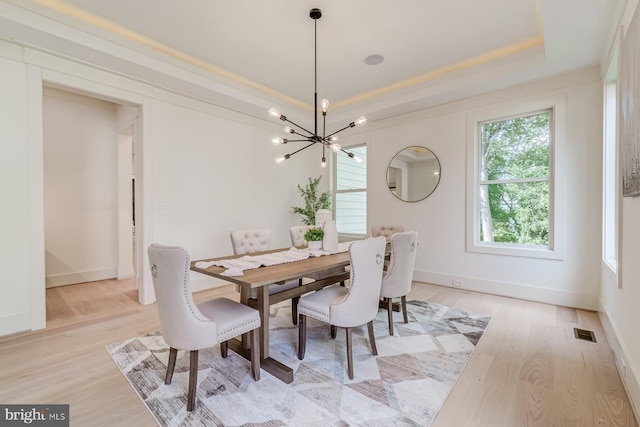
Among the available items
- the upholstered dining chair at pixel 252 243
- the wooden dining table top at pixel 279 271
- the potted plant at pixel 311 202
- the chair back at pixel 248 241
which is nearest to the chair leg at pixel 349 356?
the wooden dining table top at pixel 279 271

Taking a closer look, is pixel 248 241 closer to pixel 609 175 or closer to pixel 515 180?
pixel 515 180

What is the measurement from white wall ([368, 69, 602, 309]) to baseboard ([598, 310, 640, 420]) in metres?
0.89

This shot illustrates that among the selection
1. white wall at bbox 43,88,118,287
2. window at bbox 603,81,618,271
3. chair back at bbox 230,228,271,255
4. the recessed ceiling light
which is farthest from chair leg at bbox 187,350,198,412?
white wall at bbox 43,88,118,287

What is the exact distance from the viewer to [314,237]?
9.56 feet

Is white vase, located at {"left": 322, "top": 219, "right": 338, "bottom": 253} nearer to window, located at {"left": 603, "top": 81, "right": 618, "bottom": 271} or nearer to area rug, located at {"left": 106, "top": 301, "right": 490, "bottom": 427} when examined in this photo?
area rug, located at {"left": 106, "top": 301, "right": 490, "bottom": 427}

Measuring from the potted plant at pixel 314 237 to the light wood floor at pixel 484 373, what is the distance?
5.40 feet

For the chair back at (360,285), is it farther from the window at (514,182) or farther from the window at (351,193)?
the window at (351,193)

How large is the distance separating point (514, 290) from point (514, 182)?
1.42 m

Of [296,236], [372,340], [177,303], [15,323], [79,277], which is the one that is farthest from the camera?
[79,277]

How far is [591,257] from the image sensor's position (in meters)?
3.20

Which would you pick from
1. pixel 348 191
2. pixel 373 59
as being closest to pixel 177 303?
pixel 373 59

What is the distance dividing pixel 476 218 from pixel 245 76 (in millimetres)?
3804

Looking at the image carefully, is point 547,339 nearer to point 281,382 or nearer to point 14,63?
point 281,382

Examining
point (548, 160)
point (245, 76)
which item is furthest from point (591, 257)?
point (245, 76)
